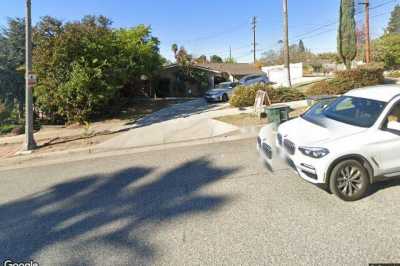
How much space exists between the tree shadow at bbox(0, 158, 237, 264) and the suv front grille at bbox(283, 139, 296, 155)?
4.02ft

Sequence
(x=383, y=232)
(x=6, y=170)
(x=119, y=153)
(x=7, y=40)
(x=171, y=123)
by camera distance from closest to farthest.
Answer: (x=383, y=232) < (x=6, y=170) < (x=119, y=153) < (x=171, y=123) < (x=7, y=40)

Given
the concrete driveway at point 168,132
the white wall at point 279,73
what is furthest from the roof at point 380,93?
the white wall at point 279,73

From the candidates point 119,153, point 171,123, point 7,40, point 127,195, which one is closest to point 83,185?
point 127,195

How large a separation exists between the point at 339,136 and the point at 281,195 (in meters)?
1.23

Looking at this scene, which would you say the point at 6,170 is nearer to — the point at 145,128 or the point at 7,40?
the point at 145,128

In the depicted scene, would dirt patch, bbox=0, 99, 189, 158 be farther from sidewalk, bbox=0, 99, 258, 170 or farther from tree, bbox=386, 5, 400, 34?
tree, bbox=386, 5, 400, 34

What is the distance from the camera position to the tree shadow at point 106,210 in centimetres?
350

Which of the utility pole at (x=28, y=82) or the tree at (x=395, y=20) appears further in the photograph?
the tree at (x=395, y=20)

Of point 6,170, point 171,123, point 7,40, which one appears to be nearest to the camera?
point 6,170

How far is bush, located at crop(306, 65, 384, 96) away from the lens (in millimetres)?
16062

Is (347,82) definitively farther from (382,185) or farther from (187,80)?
(187,80)

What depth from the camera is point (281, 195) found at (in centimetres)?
444

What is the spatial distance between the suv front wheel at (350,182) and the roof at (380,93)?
1.25 meters

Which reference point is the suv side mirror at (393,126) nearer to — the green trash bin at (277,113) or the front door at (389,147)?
the front door at (389,147)
